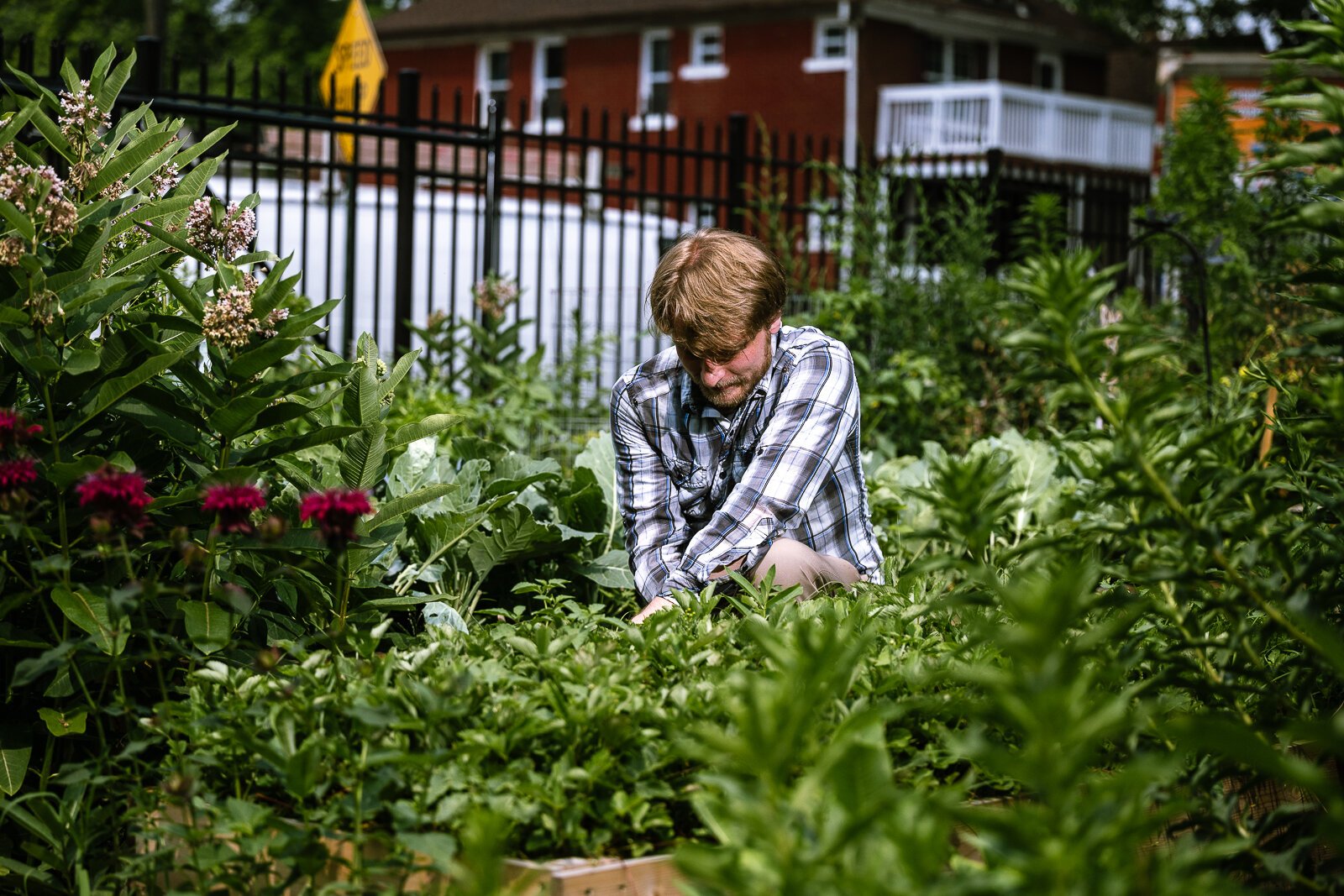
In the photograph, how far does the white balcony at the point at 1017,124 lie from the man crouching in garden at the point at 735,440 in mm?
20902

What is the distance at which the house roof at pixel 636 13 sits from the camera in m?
26.4

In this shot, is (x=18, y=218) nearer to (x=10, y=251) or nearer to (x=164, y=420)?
(x=10, y=251)

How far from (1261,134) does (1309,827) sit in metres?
7.33

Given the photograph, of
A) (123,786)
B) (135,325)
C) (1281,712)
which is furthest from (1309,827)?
(135,325)

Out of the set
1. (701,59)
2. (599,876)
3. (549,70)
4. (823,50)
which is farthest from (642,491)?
(549,70)

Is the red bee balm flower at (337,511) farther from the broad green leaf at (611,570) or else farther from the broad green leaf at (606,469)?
the broad green leaf at (606,469)

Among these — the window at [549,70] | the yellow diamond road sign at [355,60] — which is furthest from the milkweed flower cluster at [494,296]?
the window at [549,70]

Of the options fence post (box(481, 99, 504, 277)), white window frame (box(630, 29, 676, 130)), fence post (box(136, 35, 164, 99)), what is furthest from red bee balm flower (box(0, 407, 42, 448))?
white window frame (box(630, 29, 676, 130))

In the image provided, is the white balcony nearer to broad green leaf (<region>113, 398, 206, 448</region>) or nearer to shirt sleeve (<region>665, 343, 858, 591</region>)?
shirt sleeve (<region>665, 343, 858, 591</region>)

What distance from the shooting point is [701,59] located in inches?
1107

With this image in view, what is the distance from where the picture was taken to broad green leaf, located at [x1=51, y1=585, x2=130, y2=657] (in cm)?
237

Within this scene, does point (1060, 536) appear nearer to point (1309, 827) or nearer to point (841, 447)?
point (1309, 827)

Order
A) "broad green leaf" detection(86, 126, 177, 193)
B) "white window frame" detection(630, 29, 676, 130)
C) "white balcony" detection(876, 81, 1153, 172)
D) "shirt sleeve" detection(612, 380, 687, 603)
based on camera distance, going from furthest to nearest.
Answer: "white window frame" detection(630, 29, 676, 130) → "white balcony" detection(876, 81, 1153, 172) → "shirt sleeve" detection(612, 380, 687, 603) → "broad green leaf" detection(86, 126, 177, 193)

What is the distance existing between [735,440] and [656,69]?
2628 centimetres
